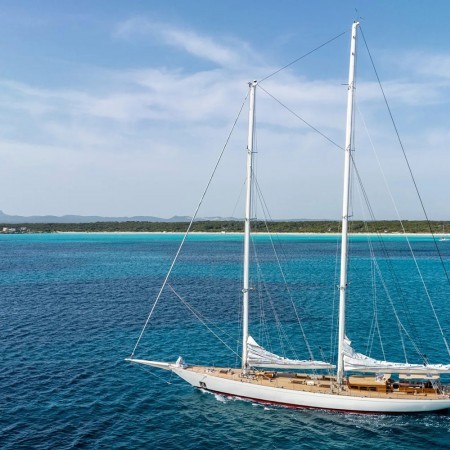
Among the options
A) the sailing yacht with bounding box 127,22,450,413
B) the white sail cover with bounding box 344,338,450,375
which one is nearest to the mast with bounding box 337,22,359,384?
the sailing yacht with bounding box 127,22,450,413

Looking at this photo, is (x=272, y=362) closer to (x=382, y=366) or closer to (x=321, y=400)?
(x=321, y=400)

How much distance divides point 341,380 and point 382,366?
314 cm

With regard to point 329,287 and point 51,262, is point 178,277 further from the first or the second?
point 51,262

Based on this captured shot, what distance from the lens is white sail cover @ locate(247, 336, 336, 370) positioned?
3577 centimetres

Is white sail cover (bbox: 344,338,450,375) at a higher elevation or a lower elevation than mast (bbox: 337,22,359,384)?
lower

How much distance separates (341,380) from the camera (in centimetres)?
3484

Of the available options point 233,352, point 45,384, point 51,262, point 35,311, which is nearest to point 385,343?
point 233,352

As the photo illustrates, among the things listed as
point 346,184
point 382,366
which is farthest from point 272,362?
point 346,184

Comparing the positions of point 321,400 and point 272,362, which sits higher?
point 272,362

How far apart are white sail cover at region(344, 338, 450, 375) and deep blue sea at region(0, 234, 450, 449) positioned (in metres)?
3.17

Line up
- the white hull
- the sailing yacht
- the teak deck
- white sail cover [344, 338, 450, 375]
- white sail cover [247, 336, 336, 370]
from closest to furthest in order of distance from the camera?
1. the white hull
2. the sailing yacht
3. the teak deck
4. white sail cover [344, 338, 450, 375]
5. white sail cover [247, 336, 336, 370]

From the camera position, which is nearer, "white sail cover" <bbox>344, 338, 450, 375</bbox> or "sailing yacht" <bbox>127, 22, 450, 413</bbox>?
"sailing yacht" <bbox>127, 22, 450, 413</bbox>

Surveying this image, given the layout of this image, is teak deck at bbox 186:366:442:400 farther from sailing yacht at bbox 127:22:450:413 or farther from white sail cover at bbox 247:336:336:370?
white sail cover at bbox 247:336:336:370

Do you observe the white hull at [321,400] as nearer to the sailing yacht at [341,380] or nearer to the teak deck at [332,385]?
the sailing yacht at [341,380]
